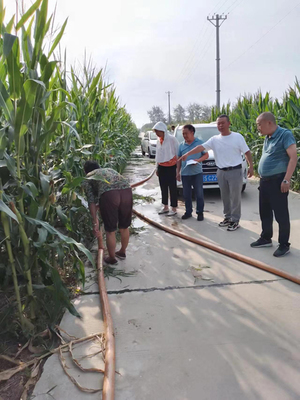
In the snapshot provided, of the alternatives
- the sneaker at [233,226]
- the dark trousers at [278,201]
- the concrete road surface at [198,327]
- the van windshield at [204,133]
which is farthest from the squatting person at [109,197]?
the van windshield at [204,133]

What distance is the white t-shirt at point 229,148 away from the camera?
5.19 m

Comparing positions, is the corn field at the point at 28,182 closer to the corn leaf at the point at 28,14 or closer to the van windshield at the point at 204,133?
the corn leaf at the point at 28,14

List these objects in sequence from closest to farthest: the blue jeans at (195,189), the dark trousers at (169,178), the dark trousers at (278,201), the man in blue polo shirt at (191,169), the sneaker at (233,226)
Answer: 1. the dark trousers at (278,201)
2. the sneaker at (233,226)
3. the man in blue polo shirt at (191,169)
4. the blue jeans at (195,189)
5. the dark trousers at (169,178)

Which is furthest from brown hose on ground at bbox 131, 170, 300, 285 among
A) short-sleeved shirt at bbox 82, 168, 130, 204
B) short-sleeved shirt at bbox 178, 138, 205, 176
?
short-sleeved shirt at bbox 82, 168, 130, 204

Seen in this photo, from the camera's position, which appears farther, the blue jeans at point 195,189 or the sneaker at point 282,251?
the blue jeans at point 195,189

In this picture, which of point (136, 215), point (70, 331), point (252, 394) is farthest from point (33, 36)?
point (136, 215)

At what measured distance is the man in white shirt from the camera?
17.0ft

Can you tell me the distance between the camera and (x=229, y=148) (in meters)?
5.24

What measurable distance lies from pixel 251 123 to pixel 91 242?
7686mm

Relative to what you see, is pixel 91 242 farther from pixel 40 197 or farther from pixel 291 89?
pixel 291 89

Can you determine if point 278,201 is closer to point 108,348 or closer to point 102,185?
point 102,185

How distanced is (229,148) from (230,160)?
185 millimetres

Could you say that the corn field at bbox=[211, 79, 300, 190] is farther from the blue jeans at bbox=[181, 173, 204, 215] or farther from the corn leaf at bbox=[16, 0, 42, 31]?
the corn leaf at bbox=[16, 0, 42, 31]

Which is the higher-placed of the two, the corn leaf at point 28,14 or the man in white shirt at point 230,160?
the corn leaf at point 28,14
